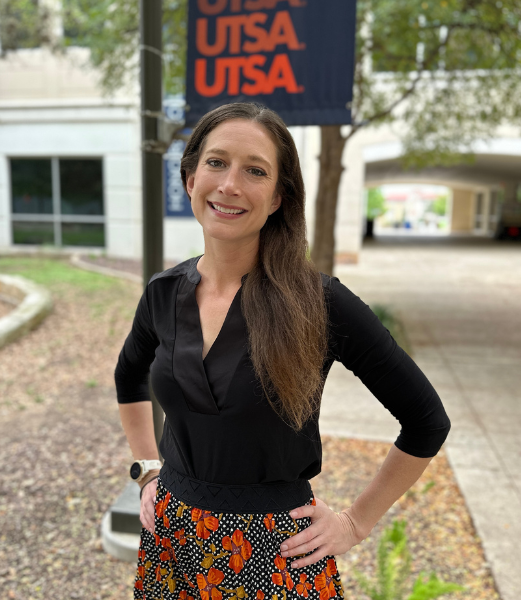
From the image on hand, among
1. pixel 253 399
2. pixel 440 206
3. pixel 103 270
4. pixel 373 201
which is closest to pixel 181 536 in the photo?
pixel 253 399

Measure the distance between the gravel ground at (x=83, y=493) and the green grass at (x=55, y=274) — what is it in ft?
13.0

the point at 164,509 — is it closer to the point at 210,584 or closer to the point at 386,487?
the point at 210,584

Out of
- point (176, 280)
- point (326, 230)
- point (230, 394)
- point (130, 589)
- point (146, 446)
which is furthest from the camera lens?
point (326, 230)

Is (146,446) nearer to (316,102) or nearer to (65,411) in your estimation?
(316,102)

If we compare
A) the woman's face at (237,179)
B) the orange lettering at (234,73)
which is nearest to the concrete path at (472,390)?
the woman's face at (237,179)

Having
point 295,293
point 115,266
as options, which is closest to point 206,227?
point 295,293

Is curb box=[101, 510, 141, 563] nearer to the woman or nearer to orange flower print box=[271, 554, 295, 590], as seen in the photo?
the woman

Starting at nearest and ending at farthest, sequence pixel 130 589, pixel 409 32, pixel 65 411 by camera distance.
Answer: pixel 130 589 < pixel 65 411 < pixel 409 32

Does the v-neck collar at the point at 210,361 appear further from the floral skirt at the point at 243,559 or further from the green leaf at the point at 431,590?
the green leaf at the point at 431,590

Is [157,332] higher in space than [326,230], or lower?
higher

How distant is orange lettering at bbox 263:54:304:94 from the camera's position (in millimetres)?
3078

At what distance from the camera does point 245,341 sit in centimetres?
154

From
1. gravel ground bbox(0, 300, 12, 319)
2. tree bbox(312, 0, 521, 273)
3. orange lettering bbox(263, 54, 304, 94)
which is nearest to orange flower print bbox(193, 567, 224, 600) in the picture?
orange lettering bbox(263, 54, 304, 94)

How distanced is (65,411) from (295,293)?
4320 millimetres
